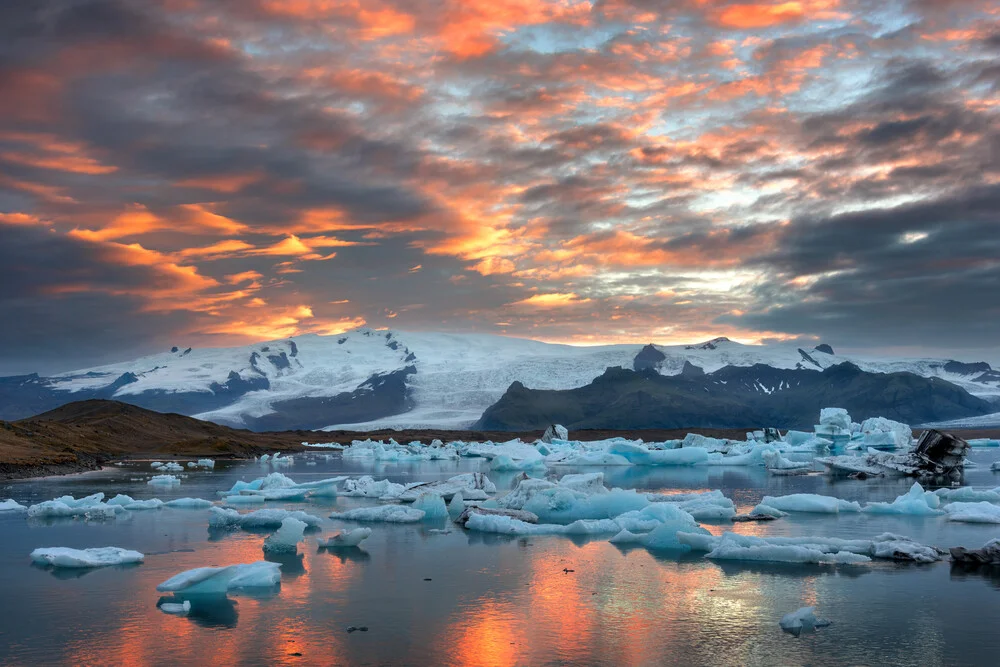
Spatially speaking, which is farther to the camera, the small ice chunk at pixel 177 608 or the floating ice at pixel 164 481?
the floating ice at pixel 164 481

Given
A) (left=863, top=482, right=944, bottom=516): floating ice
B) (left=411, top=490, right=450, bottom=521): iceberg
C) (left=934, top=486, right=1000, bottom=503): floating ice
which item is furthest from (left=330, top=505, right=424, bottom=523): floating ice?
(left=934, top=486, right=1000, bottom=503): floating ice

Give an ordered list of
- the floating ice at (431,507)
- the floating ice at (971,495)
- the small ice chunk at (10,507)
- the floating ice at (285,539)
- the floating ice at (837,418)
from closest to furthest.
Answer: the floating ice at (285,539) → the floating ice at (431,507) → the small ice chunk at (10,507) → the floating ice at (971,495) → the floating ice at (837,418)

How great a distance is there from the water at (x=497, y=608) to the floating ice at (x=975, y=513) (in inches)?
63.4

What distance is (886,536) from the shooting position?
12.7 metres

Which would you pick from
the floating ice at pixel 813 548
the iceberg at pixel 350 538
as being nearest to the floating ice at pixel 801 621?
the floating ice at pixel 813 548

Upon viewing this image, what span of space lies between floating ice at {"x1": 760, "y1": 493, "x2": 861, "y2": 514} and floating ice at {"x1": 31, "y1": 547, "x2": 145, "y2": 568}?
40.2 feet

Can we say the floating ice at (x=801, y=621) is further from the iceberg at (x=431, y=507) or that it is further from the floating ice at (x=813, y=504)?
the iceberg at (x=431, y=507)

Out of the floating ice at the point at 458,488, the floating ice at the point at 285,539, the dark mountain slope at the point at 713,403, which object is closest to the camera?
the floating ice at the point at 285,539

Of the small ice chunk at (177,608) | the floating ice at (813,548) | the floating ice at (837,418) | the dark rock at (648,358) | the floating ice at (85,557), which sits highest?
the dark rock at (648,358)

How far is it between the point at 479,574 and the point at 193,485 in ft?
62.3

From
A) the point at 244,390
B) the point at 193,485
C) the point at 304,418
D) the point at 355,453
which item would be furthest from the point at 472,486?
the point at 244,390

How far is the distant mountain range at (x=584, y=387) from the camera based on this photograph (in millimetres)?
126750

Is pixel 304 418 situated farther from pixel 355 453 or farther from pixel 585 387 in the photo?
pixel 355 453

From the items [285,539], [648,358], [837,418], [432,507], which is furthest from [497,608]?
[648,358]
